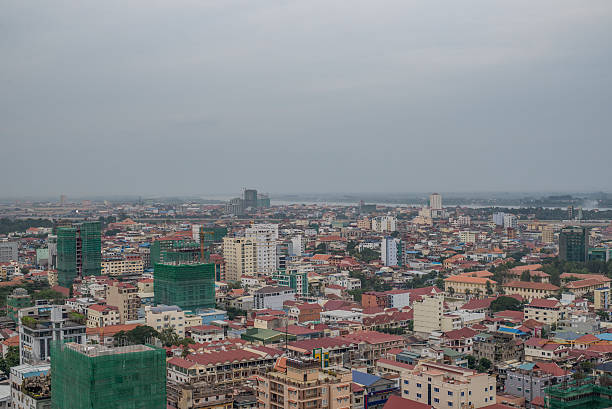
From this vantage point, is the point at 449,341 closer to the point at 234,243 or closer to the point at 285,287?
the point at 285,287

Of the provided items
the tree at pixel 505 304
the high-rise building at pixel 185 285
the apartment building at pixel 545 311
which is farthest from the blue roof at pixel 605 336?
the high-rise building at pixel 185 285

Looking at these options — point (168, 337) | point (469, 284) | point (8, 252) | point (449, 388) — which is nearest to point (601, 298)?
point (469, 284)

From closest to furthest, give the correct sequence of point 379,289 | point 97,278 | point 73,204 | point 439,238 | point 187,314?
point 187,314
point 97,278
point 379,289
point 439,238
point 73,204

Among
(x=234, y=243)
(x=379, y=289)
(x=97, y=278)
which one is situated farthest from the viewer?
(x=234, y=243)

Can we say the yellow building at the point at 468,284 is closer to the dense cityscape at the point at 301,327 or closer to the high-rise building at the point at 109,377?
the dense cityscape at the point at 301,327

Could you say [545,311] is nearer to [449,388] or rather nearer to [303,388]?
[449,388]

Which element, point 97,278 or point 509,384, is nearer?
point 509,384

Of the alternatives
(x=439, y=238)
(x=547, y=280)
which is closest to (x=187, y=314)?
(x=547, y=280)
